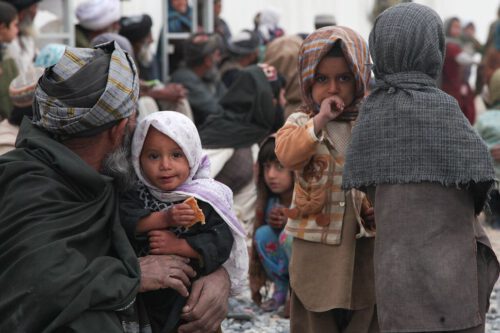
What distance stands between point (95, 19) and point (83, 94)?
618cm

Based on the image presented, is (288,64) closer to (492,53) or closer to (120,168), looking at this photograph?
(492,53)

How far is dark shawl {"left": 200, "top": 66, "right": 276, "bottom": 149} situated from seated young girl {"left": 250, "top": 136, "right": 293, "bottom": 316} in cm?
152

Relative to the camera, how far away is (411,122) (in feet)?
→ 11.0

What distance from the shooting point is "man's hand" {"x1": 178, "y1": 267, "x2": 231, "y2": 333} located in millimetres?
3180

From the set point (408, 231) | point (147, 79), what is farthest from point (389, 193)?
point (147, 79)

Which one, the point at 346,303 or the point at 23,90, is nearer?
the point at 346,303

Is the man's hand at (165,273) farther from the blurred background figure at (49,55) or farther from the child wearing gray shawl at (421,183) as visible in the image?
the blurred background figure at (49,55)

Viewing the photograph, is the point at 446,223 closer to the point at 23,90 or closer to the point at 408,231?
the point at 408,231

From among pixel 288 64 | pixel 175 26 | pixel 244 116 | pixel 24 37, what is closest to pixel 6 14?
pixel 24 37

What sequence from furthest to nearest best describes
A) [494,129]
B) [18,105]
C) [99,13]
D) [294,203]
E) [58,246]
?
[99,13], [494,129], [18,105], [294,203], [58,246]

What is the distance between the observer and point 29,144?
9.82ft

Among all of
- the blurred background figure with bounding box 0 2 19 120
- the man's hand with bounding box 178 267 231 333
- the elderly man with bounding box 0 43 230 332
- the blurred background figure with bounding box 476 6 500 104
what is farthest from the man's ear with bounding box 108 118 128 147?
the blurred background figure with bounding box 476 6 500 104

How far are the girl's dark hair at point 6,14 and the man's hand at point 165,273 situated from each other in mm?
5040

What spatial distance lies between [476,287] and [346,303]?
2.65 feet
